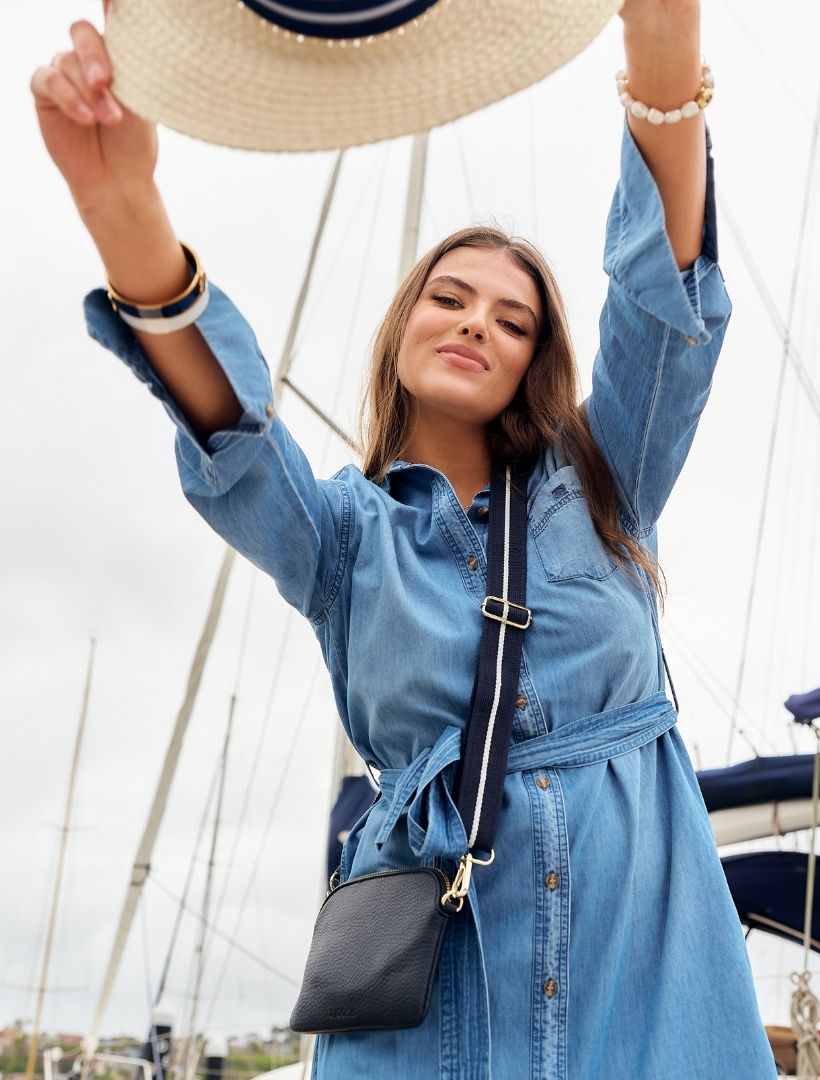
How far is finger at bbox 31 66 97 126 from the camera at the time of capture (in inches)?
46.5

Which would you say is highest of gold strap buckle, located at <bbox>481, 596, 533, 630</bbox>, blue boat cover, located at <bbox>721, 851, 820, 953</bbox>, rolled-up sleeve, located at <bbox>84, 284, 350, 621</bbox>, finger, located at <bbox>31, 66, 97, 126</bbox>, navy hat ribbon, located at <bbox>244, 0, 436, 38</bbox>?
blue boat cover, located at <bbox>721, 851, 820, 953</bbox>

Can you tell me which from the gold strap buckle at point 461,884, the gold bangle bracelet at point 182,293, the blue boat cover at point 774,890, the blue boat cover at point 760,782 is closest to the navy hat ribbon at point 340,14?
the gold bangle bracelet at point 182,293

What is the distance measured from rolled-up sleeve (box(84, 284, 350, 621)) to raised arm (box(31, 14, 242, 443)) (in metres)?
0.03

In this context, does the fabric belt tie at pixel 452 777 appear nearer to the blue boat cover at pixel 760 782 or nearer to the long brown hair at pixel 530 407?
the long brown hair at pixel 530 407

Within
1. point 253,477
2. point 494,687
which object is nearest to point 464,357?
point 253,477

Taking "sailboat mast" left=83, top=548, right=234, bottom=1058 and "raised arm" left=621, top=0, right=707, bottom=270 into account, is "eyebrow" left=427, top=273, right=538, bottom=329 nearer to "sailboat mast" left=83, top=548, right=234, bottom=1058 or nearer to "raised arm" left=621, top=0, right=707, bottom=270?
"raised arm" left=621, top=0, right=707, bottom=270

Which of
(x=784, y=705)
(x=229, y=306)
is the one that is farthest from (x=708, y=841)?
(x=784, y=705)

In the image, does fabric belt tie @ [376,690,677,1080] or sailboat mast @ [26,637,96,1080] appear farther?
sailboat mast @ [26,637,96,1080]

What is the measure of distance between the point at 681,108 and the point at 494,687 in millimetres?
714

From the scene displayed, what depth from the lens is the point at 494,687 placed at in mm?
1490

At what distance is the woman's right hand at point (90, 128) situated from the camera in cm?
117

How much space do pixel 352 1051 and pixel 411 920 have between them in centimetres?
18

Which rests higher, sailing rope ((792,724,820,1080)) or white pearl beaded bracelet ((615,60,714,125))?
white pearl beaded bracelet ((615,60,714,125))

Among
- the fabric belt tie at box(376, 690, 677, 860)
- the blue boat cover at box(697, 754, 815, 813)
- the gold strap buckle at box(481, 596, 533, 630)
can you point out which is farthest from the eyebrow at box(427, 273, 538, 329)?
the blue boat cover at box(697, 754, 815, 813)
